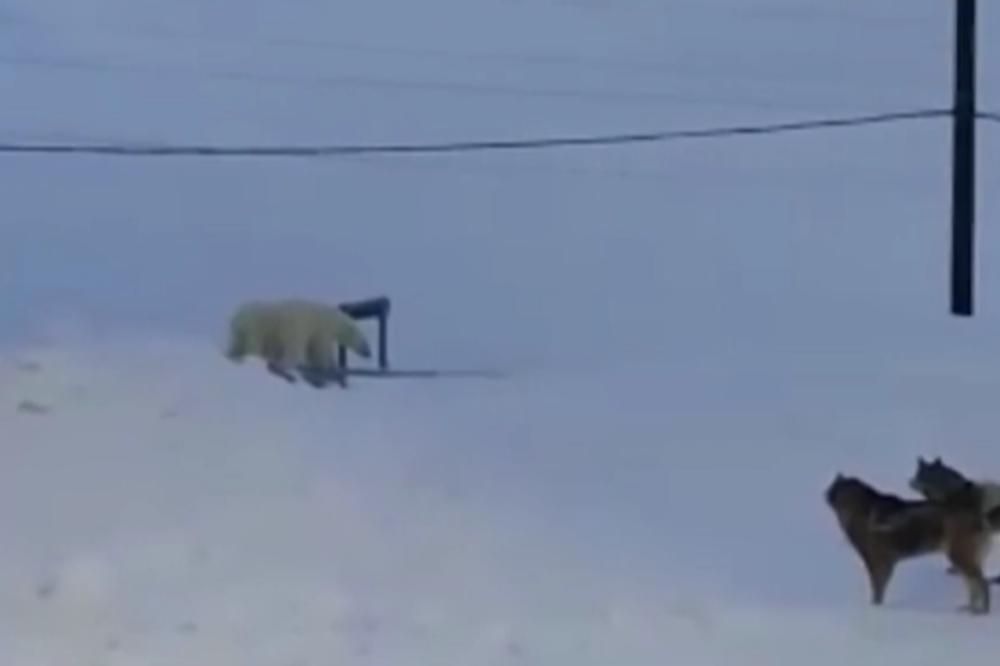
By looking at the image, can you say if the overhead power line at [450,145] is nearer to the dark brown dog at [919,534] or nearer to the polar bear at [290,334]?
the polar bear at [290,334]

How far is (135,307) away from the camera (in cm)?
1873

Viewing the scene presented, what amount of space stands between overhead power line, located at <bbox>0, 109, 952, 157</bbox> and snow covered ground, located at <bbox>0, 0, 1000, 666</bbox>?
216 millimetres

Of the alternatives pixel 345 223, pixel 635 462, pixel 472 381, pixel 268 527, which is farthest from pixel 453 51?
pixel 268 527

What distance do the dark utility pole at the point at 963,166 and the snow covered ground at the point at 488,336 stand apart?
0.51 meters

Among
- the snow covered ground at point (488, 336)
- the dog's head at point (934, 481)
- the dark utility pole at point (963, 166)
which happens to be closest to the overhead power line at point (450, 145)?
the snow covered ground at point (488, 336)

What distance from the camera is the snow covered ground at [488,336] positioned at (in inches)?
353

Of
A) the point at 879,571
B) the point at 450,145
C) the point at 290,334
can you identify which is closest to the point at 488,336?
the point at 290,334

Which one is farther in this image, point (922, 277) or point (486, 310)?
point (922, 277)

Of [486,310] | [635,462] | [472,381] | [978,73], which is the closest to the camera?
[635,462]

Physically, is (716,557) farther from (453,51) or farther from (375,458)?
(453,51)

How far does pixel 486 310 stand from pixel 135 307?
2529 millimetres

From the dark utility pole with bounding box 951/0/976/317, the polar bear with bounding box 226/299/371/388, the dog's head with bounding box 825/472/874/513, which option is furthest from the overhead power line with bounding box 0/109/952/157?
the dog's head with bounding box 825/472/874/513

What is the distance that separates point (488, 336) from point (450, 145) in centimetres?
837

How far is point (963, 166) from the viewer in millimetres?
19812
